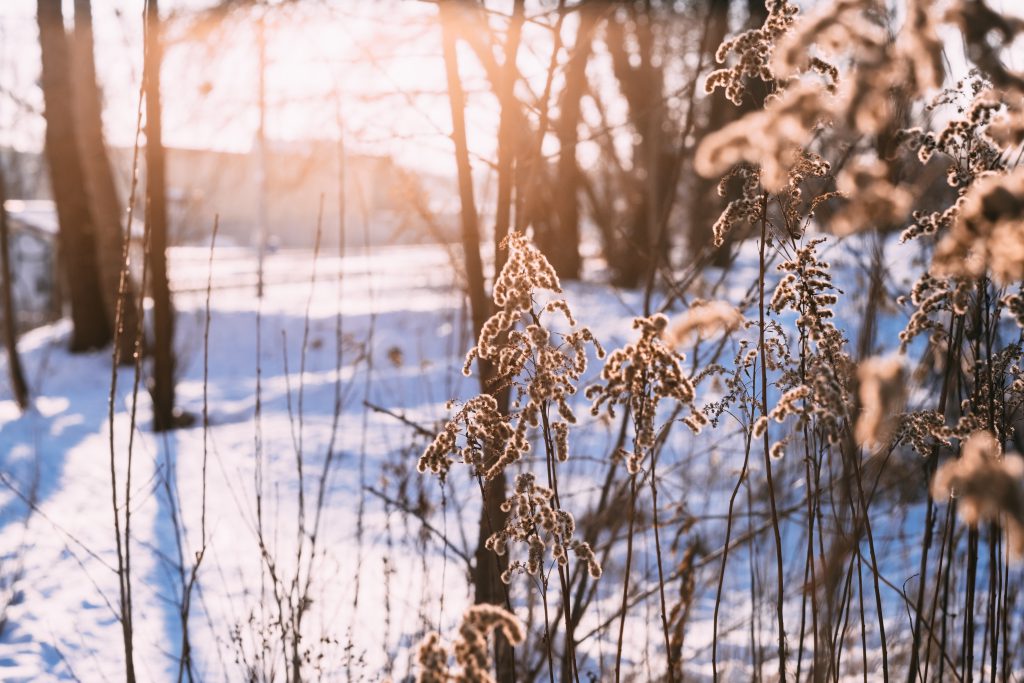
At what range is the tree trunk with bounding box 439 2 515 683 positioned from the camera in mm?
2340

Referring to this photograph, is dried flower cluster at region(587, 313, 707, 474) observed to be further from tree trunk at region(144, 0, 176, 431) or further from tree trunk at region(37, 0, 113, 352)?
tree trunk at region(37, 0, 113, 352)

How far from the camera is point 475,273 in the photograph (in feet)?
8.49

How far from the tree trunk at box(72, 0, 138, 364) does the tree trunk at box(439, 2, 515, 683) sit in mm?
7973

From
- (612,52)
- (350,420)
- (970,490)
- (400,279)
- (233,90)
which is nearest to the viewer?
(970,490)

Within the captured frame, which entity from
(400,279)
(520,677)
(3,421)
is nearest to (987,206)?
(520,677)

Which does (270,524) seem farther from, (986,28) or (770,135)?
(986,28)

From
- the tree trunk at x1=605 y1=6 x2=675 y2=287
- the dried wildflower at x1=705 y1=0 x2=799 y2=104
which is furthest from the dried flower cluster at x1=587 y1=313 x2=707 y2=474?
the tree trunk at x1=605 y1=6 x2=675 y2=287

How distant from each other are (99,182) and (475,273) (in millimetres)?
9255

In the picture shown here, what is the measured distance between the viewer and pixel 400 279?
17984 millimetres

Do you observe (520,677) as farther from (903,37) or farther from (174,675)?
(903,37)

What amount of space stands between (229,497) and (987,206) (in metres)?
4.62

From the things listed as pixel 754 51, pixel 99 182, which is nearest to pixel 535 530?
pixel 754 51

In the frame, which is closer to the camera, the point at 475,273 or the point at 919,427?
the point at 919,427

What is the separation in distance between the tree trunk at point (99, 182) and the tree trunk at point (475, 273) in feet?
26.2
